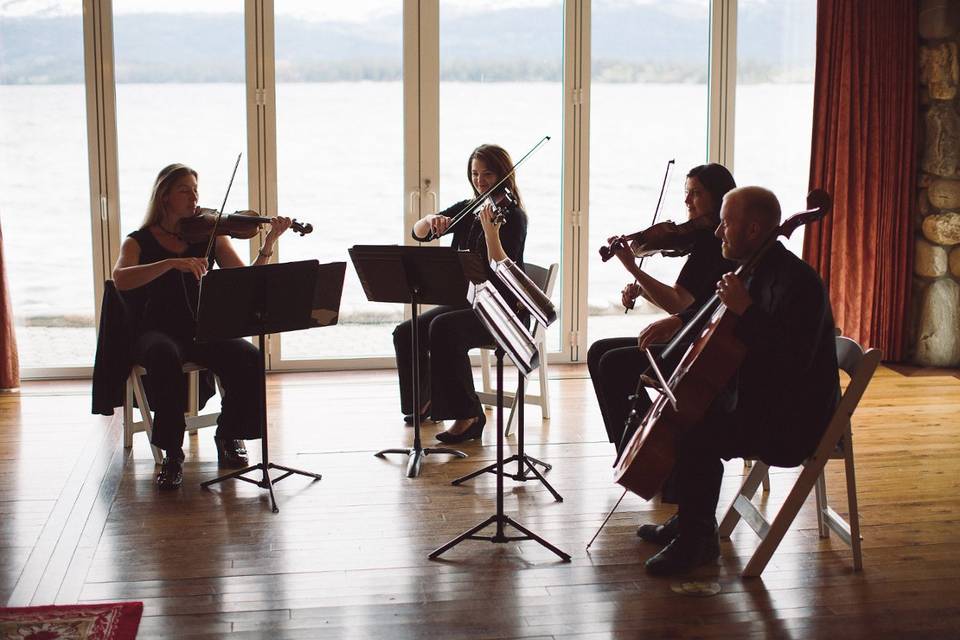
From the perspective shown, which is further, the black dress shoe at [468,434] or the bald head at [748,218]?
the black dress shoe at [468,434]

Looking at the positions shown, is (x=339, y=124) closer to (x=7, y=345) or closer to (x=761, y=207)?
(x=7, y=345)

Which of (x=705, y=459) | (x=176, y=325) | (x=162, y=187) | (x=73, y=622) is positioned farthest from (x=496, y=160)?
(x=73, y=622)

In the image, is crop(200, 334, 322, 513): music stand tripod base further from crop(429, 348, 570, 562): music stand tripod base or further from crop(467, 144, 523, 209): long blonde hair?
crop(467, 144, 523, 209): long blonde hair

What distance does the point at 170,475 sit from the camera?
3959mm

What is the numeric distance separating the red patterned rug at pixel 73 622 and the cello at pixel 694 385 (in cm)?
134

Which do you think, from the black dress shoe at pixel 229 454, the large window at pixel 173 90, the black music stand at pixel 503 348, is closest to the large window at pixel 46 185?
the large window at pixel 173 90

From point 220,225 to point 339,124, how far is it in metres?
1.83

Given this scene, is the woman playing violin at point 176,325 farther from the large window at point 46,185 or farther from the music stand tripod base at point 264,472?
the large window at point 46,185

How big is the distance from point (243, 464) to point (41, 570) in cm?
110

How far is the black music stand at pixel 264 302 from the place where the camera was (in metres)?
3.62

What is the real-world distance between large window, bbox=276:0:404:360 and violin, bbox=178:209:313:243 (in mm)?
1628

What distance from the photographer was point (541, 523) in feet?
11.8

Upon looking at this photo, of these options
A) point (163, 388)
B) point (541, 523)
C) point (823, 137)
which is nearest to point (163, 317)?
point (163, 388)

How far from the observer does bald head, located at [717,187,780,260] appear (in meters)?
3.02
